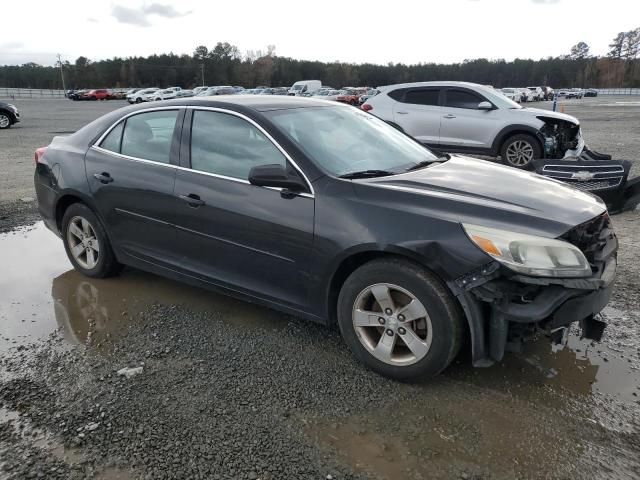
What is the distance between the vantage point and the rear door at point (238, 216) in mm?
3332

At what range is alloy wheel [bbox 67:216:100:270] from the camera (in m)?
4.65

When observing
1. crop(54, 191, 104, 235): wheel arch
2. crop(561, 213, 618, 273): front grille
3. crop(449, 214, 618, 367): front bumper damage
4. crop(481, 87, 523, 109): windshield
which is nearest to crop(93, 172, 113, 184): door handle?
crop(54, 191, 104, 235): wheel arch

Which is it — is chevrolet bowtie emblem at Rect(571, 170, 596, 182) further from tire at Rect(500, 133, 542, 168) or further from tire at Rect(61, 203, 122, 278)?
tire at Rect(61, 203, 122, 278)

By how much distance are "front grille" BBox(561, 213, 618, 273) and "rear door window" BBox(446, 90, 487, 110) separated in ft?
23.4

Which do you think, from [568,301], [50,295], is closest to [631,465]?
[568,301]

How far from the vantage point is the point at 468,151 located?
9992mm

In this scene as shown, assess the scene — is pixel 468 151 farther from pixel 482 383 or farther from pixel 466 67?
pixel 466 67

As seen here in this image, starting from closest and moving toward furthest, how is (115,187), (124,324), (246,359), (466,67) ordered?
(246,359) → (124,324) → (115,187) → (466,67)

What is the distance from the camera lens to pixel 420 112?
10359 millimetres

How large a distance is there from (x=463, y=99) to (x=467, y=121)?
1.58 feet

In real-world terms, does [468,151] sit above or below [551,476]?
above

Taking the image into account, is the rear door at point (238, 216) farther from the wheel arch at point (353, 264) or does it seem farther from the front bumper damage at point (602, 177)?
the front bumper damage at point (602, 177)

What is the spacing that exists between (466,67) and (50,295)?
12779 centimetres

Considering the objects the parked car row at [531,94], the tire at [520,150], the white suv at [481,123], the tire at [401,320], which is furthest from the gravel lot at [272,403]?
the parked car row at [531,94]
